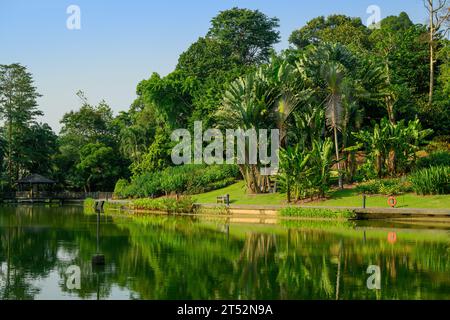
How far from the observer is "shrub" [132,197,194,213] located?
45406mm

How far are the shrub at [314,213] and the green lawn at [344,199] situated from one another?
7.19ft

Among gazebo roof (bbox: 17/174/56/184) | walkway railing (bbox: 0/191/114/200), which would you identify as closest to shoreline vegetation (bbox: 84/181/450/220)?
walkway railing (bbox: 0/191/114/200)

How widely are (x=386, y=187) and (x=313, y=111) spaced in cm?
804

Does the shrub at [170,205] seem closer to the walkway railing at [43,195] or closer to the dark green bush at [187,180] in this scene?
the dark green bush at [187,180]

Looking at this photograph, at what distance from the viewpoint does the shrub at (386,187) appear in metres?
39.1

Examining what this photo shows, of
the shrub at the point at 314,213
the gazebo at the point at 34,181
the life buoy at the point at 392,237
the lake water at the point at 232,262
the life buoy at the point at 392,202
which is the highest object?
the gazebo at the point at 34,181

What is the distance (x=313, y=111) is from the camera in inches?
1751

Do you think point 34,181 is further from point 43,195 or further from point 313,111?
point 313,111

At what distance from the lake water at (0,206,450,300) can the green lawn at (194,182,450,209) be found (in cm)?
393

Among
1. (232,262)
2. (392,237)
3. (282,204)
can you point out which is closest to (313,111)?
(282,204)

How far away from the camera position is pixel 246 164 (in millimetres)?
46375

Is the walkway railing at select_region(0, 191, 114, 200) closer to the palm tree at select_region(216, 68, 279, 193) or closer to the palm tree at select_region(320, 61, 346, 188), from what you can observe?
the palm tree at select_region(216, 68, 279, 193)

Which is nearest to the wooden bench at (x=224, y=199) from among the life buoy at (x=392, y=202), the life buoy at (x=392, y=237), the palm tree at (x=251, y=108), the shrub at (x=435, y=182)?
the palm tree at (x=251, y=108)
